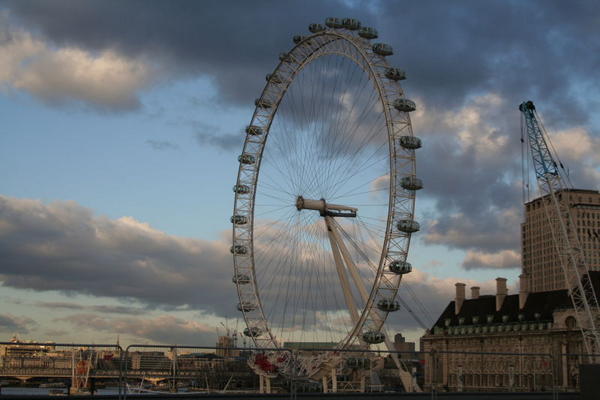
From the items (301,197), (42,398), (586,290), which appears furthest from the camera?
(586,290)

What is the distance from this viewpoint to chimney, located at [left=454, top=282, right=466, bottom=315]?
148 m

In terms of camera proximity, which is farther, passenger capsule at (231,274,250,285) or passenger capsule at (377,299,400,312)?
passenger capsule at (231,274,250,285)

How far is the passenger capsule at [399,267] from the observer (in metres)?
59.3

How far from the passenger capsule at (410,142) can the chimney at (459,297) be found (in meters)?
91.7

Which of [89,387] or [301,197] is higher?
[301,197]

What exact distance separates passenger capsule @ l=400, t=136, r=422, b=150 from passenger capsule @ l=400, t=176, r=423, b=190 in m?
2.32

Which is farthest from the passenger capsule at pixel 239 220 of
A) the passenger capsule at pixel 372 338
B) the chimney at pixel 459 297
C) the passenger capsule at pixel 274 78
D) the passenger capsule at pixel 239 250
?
the chimney at pixel 459 297

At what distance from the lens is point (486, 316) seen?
137 metres

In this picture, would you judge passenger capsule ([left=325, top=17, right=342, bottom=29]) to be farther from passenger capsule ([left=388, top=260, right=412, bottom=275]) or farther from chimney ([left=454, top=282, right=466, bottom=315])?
chimney ([left=454, top=282, right=466, bottom=315])

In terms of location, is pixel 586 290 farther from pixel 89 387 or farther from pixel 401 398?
pixel 89 387

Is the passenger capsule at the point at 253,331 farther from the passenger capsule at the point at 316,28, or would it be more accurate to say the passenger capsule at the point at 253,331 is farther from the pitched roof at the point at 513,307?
the pitched roof at the point at 513,307

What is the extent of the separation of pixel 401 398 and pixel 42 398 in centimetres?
1188

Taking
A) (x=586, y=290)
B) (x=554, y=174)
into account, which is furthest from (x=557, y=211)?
(x=586, y=290)

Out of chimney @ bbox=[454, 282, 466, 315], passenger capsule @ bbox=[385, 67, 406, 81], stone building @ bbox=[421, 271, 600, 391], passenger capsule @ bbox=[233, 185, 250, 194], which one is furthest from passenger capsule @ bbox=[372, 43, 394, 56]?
chimney @ bbox=[454, 282, 466, 315]
